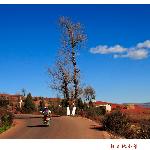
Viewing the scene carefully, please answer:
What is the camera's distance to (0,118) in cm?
2800

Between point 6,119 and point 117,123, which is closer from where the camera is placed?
point 117,123

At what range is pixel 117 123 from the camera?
26641 mm

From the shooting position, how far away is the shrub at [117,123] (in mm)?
26234

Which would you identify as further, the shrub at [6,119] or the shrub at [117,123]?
the shrub at [6,119]

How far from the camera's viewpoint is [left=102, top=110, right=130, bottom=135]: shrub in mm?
26234

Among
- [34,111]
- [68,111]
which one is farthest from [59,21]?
[34,111]

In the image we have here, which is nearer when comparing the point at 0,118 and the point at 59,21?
the point at 0,118

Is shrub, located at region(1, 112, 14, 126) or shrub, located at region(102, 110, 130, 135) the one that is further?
shrub, located at region(1, 112, 14, 126)

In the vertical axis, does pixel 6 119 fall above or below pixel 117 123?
above
